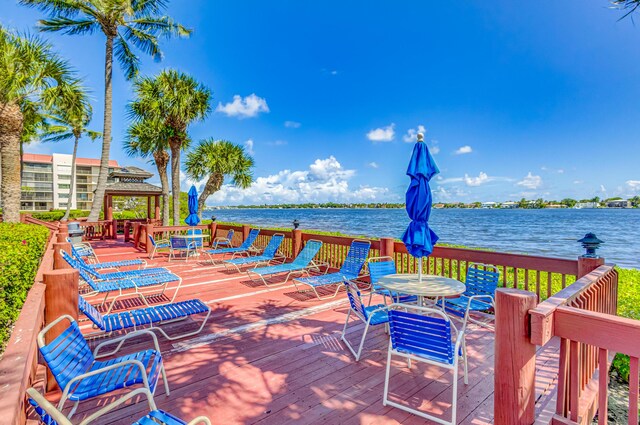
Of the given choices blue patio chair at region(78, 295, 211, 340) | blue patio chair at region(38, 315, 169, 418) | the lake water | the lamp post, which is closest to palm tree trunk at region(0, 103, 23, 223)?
blue patio chair at region(78, 295, 211, 340)

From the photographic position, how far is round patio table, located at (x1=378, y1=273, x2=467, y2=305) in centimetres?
311

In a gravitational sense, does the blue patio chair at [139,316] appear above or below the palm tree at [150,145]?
below

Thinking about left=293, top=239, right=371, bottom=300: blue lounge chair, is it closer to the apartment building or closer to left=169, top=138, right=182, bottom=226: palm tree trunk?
left=169, top=138, right=182, bottom=226: palm tree trunk

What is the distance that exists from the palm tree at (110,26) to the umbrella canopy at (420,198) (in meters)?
11.1

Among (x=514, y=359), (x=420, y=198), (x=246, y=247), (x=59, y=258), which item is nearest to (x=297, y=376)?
(x=514, y=359)

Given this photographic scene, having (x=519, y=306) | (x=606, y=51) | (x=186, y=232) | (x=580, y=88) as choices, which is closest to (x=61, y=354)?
(x=519, y=306)

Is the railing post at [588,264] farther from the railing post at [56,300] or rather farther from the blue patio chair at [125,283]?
the blue patio chair at [125,283]

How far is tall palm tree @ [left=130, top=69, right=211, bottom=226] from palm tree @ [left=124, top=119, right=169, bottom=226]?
98cm

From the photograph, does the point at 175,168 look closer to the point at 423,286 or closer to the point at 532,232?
the point at 423,286

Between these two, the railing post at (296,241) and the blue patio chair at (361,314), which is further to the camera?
the railing post at (296,241)

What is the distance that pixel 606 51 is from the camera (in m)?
12.9

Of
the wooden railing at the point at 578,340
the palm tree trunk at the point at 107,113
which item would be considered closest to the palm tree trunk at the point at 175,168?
the palm tree trunk at the point at 107,113

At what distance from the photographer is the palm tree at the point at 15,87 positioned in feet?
28.7

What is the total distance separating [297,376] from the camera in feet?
9.34
